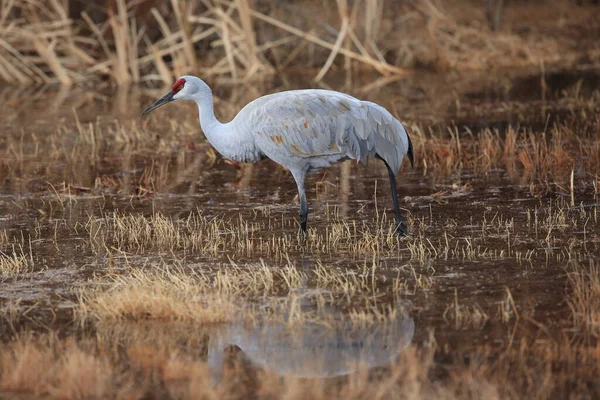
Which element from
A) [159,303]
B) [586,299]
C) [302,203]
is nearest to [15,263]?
[159,303]

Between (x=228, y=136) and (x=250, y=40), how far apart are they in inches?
413

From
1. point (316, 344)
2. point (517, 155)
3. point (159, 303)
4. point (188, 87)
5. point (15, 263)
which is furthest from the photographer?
point (517, 155)

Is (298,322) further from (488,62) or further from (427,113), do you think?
(488,62)

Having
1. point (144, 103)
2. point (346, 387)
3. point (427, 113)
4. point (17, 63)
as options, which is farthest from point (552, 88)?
point (346, 387)

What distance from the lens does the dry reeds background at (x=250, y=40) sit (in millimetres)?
18312

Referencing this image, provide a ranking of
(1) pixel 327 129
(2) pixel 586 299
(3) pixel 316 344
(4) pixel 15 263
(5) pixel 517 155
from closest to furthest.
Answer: (3) pixel 316 344 → (2) pixel 586 299 → (4) pixel 15 263 → (1) pixel 327 129 → (5) pixel 517 155

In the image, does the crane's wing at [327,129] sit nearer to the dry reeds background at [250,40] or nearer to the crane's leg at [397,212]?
the crane's leg at [397,212]

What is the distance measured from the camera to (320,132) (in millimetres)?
7754

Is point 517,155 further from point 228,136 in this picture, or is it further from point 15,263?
point 15,263

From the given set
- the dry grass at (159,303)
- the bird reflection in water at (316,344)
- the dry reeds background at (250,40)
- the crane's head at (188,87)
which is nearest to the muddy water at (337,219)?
the bird reflection in water at (316,344)

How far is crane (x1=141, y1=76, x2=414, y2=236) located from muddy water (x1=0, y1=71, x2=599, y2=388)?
0.59 meters

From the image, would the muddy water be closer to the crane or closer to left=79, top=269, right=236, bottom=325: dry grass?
left=79, top=269, right=236, bottom=325: dry grass

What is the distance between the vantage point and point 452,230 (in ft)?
26.1

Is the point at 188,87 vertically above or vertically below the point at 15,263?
above
